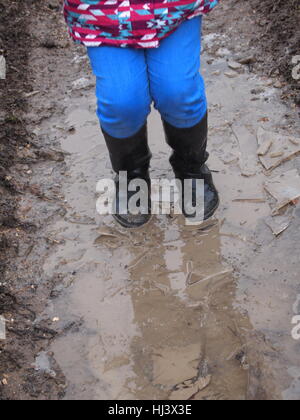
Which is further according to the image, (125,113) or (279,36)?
(279,36)

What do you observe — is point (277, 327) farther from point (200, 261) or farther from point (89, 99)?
point (89, 99)

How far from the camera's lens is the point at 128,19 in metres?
1.93

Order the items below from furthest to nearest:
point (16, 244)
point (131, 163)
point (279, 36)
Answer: point (279, 36) → point (16, 244) → point (131, 163)

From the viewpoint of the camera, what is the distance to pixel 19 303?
2344 mm

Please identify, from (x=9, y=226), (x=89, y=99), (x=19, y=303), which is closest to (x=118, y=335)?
(x=19, y=303)

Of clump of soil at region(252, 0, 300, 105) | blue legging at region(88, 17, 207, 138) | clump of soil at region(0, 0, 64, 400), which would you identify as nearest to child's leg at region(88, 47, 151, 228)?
blue legging at region(88, 17, 207, 138)

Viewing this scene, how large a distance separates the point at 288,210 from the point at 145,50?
40.2 inches

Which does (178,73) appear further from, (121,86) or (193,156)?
(193,156)

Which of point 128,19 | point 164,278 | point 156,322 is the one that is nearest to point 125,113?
point 128,19

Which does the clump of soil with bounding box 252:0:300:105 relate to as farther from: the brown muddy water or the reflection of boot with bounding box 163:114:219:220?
the reflection of boot with bounding box 163:114:219:220

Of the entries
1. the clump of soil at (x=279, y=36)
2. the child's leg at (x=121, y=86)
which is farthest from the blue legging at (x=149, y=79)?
the clump of soil at (x=279, y=36)

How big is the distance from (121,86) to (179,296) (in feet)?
2.87

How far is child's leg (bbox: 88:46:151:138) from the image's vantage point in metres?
2.06

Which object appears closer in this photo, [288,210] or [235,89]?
[288,210]
